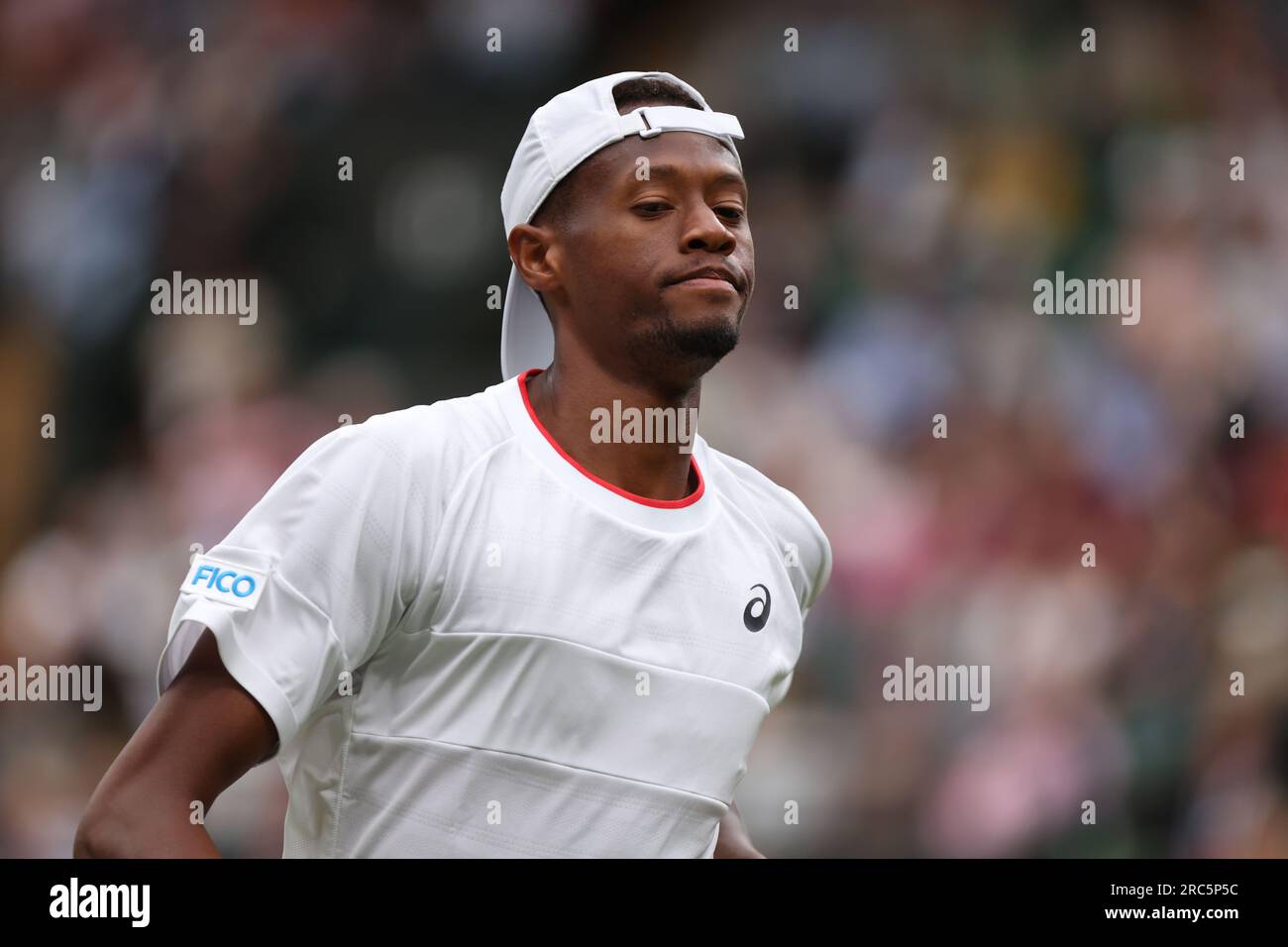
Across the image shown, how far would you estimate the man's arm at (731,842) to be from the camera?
→ 2.69 metres

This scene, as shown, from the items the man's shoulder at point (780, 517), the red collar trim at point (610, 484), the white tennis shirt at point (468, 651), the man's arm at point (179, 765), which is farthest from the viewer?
the man's shoulder at point (780, 517)

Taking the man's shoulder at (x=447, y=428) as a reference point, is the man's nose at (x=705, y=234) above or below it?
above

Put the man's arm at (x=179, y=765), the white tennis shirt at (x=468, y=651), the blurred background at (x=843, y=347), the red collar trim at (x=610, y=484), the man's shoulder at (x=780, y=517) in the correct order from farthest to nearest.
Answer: the blurred background at (x=843, y=347) < the man's shoulder at (x=780, y=517) < the red collar trim at (x=610, y=484) < the white tennis shirt at (x=468, y=651) < the man's arm at (x=179, y=765)

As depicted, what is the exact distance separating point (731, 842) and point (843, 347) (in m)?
3.21

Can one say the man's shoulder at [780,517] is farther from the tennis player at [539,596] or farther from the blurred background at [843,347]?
the blurred background at [843,347]

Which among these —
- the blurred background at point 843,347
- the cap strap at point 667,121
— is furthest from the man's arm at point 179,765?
the blurred background at point 843,347

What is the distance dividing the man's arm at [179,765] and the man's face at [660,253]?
0.88 m

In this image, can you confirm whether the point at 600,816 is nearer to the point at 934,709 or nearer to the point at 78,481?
the point at 934,709

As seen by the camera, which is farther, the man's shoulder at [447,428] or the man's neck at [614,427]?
the man's neck at [614,427]

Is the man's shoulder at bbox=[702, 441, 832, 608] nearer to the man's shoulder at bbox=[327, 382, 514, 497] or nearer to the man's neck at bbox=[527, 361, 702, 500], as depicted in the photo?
the man's neck at bbox=[527, 361, 702, 500]

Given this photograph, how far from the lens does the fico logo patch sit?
6.99 feet

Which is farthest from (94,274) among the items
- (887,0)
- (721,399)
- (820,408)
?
(887,0)

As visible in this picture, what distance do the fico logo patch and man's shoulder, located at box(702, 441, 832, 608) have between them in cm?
93

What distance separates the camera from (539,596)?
2.35 meters
